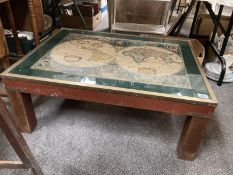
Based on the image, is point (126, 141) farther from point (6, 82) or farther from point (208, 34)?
point (208, 34)

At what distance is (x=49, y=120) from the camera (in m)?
1.35

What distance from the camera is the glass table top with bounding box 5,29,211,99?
1.01 m

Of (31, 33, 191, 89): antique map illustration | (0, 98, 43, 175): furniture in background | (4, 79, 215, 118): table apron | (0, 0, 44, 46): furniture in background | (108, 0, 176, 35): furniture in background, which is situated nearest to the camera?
(0, 98, 43, 175): furniture in background

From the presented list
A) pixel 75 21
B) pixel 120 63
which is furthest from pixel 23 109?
pixel 75 21

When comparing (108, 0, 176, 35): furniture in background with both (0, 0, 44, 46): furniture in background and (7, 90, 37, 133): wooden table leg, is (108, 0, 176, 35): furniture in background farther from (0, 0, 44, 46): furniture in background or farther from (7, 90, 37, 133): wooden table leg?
(7, 90, 37, 133): wooden table leg

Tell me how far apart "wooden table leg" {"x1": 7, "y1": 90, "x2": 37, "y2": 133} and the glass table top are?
0.13 m

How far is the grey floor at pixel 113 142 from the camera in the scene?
1.07 m

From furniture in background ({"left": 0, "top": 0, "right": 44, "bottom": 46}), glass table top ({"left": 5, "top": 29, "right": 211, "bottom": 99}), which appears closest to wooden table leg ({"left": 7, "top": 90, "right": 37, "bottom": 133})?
glass table top ({"left": 5, "top": 29, "right": 211, "bottom": 99})

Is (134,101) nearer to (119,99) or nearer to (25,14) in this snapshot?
(119,99)

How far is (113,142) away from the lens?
1210 millimetres

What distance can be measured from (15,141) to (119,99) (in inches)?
18.4

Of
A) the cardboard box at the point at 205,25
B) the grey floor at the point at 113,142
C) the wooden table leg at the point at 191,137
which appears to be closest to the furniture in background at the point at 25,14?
the grey floor at the point at 113,142

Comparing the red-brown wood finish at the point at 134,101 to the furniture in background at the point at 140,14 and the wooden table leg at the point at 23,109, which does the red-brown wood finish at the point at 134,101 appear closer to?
the wooden table leg at the point at 23,109

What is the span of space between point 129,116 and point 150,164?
0.40 m
